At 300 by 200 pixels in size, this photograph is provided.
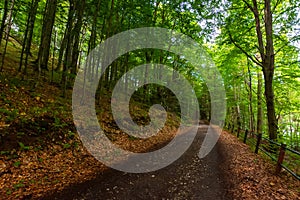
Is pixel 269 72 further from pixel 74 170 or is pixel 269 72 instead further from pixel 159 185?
pixel 74 170

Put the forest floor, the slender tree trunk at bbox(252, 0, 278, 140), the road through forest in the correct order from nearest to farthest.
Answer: the road through forest
the forest floor
the slender tree trunk at bbox(252, 0, 278, 140)

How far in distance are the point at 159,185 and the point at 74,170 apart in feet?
8.87

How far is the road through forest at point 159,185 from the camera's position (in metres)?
4.25

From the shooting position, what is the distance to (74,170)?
5.45 metres

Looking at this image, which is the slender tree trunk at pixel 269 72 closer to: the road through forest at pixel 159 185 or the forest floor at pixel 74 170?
the forest floor at pixel 74 170

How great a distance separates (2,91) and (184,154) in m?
8.04

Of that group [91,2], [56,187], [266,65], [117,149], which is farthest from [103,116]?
[266,65]

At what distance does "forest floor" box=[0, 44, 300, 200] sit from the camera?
437 cm

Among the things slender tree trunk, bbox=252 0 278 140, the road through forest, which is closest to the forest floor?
the road through forest

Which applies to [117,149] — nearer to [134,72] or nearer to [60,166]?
[60,166]

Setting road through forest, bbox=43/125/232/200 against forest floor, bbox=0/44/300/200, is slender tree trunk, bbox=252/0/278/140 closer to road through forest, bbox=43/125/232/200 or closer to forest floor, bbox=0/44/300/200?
forest floor, bbox=0/44/300/200

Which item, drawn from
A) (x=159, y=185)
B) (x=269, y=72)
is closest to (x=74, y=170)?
(x=159, y=185)

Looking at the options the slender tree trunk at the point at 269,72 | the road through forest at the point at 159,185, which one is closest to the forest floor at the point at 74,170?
the road through forest at the point at 159,185

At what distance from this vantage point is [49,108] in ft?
25.5
